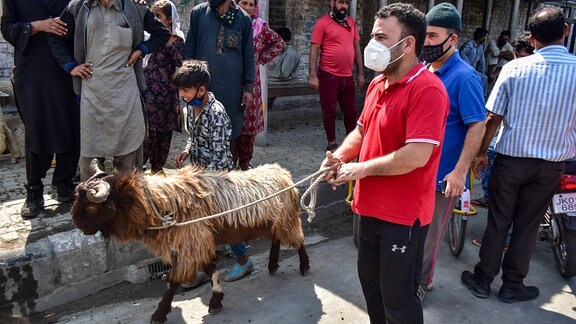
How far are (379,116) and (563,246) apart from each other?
2.98 m

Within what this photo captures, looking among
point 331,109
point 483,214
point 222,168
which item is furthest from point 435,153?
point 331,109

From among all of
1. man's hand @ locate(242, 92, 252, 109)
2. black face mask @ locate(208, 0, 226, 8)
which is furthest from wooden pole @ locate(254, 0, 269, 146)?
black face mask @ locate(208, 0, 226, 8)

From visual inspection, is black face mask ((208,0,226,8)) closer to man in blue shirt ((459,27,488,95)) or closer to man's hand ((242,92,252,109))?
man's hand ((242,92,252,109))

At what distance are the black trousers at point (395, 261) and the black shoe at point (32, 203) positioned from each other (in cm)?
320

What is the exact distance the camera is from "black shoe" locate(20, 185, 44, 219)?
430 centimetres

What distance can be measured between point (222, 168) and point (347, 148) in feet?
4.41

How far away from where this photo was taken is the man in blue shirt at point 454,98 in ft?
10.4

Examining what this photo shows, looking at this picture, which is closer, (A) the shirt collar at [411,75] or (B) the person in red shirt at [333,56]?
(A) the shirt collar at [411,75]

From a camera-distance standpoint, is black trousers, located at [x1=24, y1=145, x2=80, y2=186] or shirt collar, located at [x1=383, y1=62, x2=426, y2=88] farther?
black trousers, located at [x1=24, y1=145, x2=80, y2=186]

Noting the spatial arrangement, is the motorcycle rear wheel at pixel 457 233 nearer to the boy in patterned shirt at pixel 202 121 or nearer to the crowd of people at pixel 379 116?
the crowd of people at pixel 379 116

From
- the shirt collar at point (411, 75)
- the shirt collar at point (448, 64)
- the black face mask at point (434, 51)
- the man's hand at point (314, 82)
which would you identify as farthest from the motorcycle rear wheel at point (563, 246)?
the man's hand at point (314, 82)

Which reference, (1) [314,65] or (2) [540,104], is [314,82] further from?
(2) [540,104]

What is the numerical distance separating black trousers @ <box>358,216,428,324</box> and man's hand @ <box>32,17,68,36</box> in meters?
3.06

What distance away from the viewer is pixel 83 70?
13.0ft
